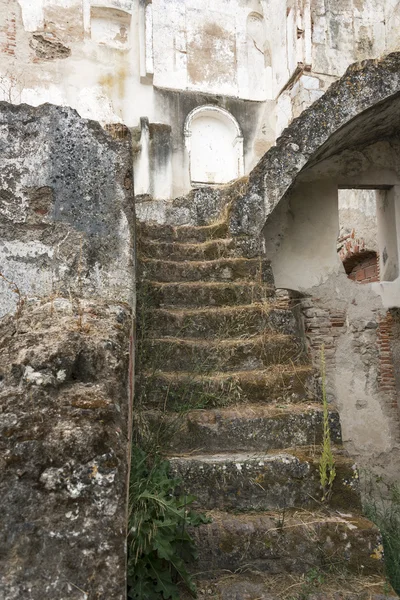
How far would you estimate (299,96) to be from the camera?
1289 cm

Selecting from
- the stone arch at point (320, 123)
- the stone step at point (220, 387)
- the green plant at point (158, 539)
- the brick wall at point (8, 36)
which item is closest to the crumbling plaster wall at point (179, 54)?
the brick wall at point (8, 36)

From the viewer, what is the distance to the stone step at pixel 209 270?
4.86 meters

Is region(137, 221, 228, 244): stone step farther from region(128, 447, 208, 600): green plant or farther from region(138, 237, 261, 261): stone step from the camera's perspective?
region(128, 447, 208, 600): green plant

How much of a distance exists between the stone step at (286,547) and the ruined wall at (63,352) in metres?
0.95

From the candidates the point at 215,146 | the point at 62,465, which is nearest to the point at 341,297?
the point at 62,465

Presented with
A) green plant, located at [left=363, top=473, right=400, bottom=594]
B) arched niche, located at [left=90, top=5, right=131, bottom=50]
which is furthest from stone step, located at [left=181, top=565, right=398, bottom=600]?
arched niche, located at [left=90, top=5, right=131, bottom=50]

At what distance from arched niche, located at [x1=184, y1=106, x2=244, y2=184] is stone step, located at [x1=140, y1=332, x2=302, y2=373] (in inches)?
405

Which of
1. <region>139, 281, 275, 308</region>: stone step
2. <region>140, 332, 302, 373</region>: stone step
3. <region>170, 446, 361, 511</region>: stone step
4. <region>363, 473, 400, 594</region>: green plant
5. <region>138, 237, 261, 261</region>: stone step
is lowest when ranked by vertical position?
<region>363, 473, 400, 594</region>: green plant

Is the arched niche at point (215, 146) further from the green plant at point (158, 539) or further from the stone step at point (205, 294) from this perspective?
the green plant at point (158, 539)

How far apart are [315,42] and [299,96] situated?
1184 millimetres

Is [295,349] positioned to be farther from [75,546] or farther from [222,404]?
[75,546]

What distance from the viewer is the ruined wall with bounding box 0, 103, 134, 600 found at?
1.53 meters

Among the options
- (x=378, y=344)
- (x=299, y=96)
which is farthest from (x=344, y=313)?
(x=299, y=96)

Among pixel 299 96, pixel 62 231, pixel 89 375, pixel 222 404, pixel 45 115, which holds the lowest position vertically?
pixel 222 404
